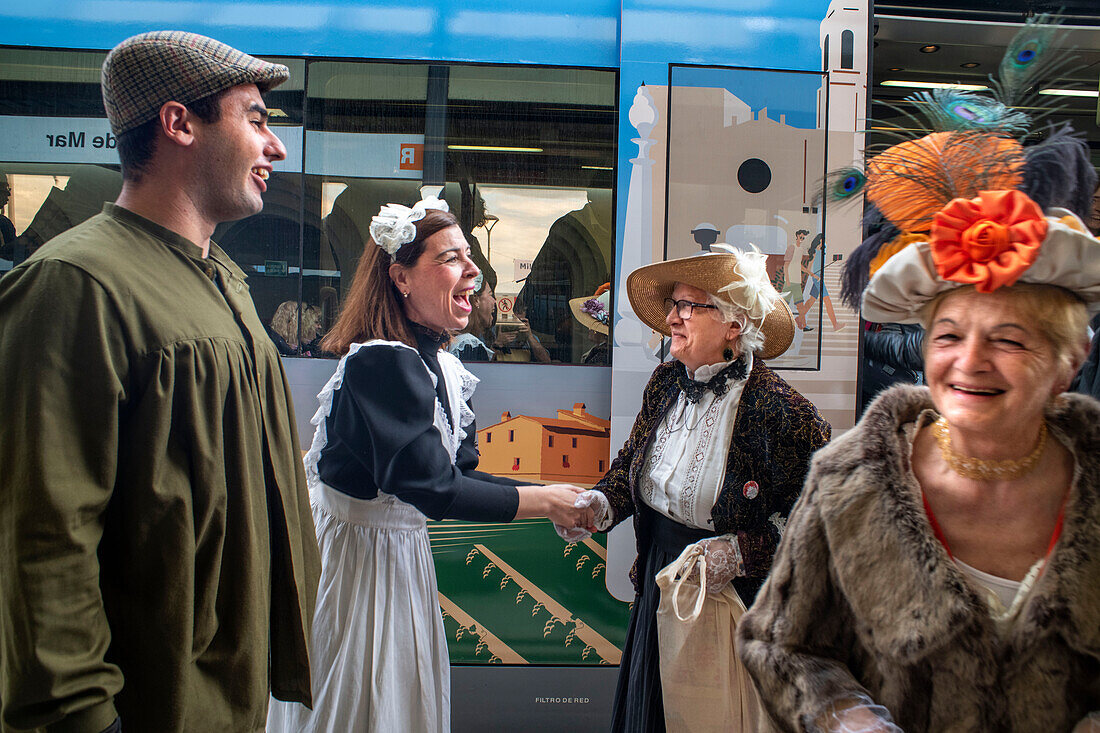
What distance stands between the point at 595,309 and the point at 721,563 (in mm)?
1336

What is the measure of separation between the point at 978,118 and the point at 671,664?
1732mm

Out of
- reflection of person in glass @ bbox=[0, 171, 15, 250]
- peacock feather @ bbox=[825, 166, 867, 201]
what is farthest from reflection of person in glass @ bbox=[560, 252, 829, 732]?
reflection of person in glass @ bbox=[0, 171, 15, 250]

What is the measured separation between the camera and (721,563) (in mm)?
2279

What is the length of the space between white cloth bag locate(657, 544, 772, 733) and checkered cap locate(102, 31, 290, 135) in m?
1.82

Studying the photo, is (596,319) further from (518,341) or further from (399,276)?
(399,276)

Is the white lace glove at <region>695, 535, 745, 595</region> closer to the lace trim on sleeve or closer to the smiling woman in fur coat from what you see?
the smiling woman in fur coat

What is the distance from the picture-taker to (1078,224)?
1.37 metres

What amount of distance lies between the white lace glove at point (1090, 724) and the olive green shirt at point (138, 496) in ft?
5.06

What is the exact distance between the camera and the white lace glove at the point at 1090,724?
1.24m

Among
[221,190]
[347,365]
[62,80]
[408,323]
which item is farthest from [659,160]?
[62,80]

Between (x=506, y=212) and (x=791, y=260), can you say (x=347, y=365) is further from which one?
(x=791, y=260)

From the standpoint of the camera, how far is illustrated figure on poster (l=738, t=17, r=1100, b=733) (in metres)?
1.29

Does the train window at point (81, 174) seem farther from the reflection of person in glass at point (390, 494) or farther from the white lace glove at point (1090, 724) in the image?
the white lace glove at point (1090, 724)

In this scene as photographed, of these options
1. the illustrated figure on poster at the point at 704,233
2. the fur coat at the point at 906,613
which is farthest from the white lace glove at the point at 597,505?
the illustrated figure on poster at the point at 704,233
